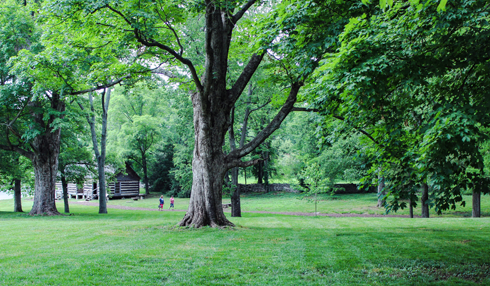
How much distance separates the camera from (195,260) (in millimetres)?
6496

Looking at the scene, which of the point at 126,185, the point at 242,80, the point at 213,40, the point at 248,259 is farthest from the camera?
the point at 126,185

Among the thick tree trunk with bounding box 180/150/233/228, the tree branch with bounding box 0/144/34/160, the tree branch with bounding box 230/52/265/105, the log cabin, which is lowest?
the log cabin

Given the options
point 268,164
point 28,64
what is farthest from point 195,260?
point 268,164

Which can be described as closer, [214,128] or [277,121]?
[277,121]

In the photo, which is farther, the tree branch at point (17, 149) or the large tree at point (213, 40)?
the tree branch at point (17, 149)

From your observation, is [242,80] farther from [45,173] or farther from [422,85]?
[45,173]

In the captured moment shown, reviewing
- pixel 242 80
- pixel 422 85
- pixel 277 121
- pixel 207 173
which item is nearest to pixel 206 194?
pixel 207 173

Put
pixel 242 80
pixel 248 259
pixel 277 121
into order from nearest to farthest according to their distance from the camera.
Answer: pixel 248 259 → pixel 277 121 → pixel 242 80

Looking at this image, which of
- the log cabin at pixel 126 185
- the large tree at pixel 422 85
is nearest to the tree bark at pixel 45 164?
the large tree at pixel 422 85

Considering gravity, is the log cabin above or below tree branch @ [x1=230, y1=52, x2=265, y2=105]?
below

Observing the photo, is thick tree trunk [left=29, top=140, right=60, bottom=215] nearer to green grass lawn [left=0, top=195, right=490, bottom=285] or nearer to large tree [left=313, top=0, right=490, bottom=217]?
green grass lawn [left=0, top=195, right=490, bottom=285]

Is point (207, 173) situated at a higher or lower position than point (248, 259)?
higher

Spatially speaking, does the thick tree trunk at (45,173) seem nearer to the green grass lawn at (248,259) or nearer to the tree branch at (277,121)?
the green grass lawn at (248,259)

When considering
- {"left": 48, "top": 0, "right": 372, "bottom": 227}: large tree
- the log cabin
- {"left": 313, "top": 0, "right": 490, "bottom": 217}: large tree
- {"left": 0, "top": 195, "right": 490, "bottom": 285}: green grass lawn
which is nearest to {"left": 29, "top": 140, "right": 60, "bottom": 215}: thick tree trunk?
{"left": 0, "top": 195, "right": 490, "bottom": 285}: green grass lawn
